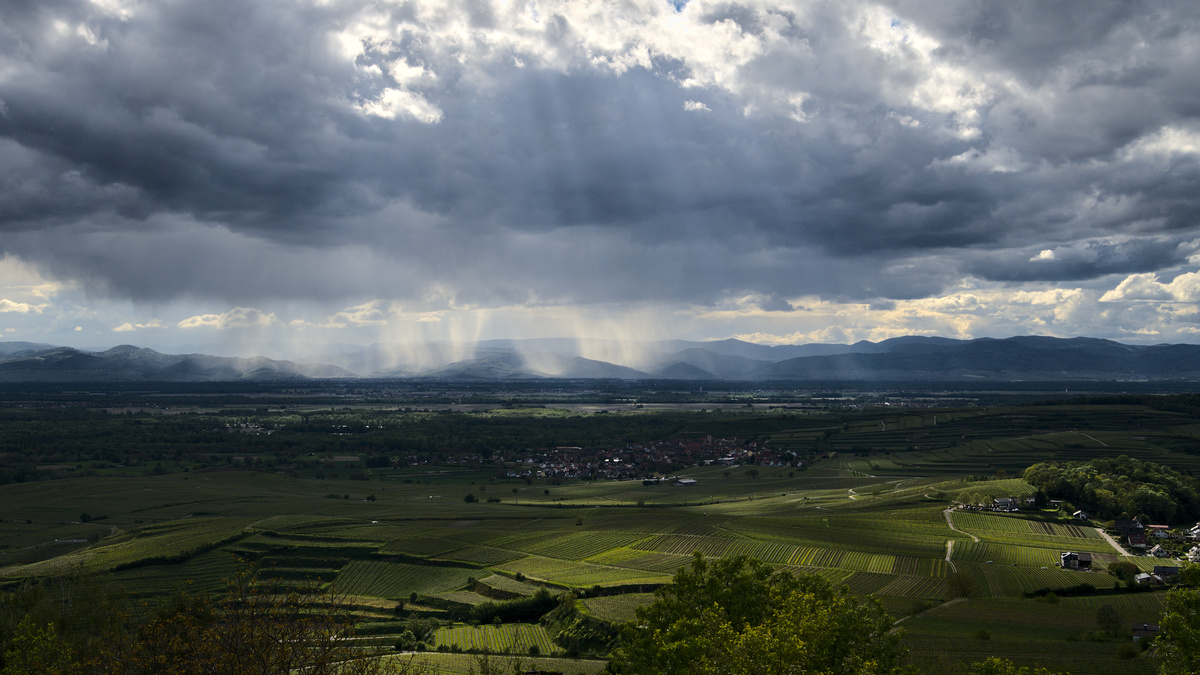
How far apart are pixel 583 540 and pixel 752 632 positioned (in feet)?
248

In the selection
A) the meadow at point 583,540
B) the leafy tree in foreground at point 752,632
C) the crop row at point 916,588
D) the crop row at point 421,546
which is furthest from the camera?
the crop row at point 421,546

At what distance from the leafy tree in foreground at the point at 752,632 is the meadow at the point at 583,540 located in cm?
1635

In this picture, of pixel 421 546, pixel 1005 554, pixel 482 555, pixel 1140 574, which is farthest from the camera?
pixel 421 546

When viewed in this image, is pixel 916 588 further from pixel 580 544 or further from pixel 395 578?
pixel 395 578

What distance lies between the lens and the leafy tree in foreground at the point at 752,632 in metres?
28.0

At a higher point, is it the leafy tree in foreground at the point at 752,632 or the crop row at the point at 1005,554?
the leafy tree in foreground at the point at 752,632

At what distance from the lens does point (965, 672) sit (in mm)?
48344

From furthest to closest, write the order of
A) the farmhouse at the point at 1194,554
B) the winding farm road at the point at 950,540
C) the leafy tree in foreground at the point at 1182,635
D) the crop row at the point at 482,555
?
the crop row at the point at 482,555
the winding farm road at the point at 950,540
the farmhouse at the point at 1194,554
the leafy tree in foreground at the point at 1182,635

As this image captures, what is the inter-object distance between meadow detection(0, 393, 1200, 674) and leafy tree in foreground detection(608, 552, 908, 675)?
16353 millimetres

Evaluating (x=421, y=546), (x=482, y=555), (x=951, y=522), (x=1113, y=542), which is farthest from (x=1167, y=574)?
(x=421, y=546)

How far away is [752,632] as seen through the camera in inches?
1096

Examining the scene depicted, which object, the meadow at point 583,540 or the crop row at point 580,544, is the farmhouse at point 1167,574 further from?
the crop row at point 580,544

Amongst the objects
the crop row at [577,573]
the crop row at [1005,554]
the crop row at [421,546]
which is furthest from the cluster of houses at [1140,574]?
the crop row at [421,546]

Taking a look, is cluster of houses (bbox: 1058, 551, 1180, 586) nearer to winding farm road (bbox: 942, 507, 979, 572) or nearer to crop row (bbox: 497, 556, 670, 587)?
winding farm road (bbox: 942, 507, 979, 572)
